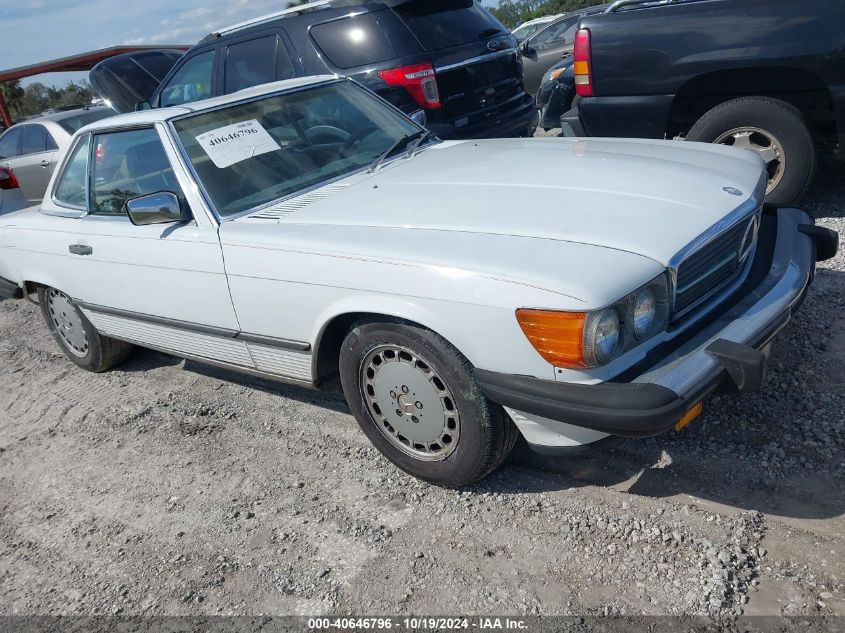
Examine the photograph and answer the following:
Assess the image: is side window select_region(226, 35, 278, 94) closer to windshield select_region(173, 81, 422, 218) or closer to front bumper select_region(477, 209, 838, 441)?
windshield select_region(173, 81, 422, 218)

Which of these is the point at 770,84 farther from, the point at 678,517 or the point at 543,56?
the point at 543,56

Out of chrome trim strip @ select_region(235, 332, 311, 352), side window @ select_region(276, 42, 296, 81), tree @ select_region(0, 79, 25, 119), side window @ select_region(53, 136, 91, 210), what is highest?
tree @ select_region(0, 79, 25, 119)

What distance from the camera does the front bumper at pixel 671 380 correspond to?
220 centimetres

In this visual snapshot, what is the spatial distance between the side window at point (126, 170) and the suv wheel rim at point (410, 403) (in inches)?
58.2

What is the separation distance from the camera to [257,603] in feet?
8.25

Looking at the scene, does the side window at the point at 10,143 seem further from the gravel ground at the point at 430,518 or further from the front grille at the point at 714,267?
the front grille at the point at 714,267

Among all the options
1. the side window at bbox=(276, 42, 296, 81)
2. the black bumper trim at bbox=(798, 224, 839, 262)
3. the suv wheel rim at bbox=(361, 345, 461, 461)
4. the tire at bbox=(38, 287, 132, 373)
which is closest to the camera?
the suv wheel rim at bbox=(361, 345, 461, 461)

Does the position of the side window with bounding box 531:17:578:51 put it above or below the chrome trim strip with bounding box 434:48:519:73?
below

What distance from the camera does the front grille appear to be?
2.48m

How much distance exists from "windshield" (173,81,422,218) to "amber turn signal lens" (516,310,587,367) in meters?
1.58

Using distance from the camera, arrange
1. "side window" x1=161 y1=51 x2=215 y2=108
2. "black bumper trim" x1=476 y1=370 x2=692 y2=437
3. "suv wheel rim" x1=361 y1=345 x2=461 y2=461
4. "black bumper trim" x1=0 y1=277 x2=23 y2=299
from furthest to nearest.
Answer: "side window" x1=161 y1=51 x2=215 y2=108 < "black bumper trim" x1=0 y1=277 x2=23 y2=299 < "suv wheel rim" x1=361 y1=345 x2=461 y2=461 < "black bumper trim" x1=476 y1=370 x2=692 y2=437

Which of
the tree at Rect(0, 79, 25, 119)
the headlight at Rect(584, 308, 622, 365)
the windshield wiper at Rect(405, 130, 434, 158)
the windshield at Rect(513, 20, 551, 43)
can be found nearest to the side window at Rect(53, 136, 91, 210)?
the windshield wiper at Rect(405, 130, 434, 158)

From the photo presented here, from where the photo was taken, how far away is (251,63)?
6328mm

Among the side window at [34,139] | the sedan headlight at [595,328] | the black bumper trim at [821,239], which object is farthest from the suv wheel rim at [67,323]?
the side window at [34,139]
